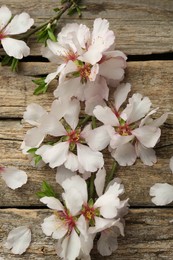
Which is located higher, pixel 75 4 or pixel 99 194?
pixel 75 4

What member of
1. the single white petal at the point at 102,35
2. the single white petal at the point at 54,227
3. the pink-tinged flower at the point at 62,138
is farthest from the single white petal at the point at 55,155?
the single white petal at the point at 102,35

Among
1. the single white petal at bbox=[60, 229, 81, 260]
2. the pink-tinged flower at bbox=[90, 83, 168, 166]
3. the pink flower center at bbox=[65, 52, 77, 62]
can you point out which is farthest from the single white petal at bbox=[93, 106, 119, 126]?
the single white petal at bbox=[60, 229, 81, 260]

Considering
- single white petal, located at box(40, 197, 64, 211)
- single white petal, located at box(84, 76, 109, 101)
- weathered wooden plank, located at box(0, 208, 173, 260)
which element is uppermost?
→ single white petal, located at box(84, 76, 109, 101)

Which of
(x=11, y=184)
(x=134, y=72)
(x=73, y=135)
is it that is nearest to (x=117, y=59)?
(x=134, y=72)

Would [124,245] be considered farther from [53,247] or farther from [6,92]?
[6,92]

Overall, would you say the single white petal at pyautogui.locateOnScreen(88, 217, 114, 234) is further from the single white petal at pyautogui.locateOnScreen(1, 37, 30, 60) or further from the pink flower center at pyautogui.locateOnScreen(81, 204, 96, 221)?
the single white petal at pyautogui.locateOnScreen(1, 37, 30, 60)

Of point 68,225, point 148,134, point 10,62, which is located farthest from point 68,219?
point 10,62

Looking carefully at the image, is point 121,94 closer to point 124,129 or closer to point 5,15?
point 124,129
